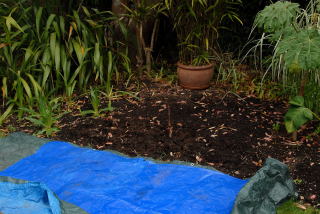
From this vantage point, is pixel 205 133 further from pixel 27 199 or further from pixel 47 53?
pixel 47 53

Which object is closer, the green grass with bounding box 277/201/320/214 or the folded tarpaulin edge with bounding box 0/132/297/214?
the folded tarpaulin edge with bounding box 0/132/297/214

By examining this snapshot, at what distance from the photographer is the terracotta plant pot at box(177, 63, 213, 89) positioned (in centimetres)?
412

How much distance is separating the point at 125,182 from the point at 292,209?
1.02m

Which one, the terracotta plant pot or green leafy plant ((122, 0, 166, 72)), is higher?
green leafy plant ((122, 0, 166, 72))

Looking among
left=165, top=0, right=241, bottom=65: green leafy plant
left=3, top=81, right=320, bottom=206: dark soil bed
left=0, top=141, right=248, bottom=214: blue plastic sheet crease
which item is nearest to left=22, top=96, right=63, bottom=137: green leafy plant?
left=3, top=81, right=320, bottom=206: dark soil bed

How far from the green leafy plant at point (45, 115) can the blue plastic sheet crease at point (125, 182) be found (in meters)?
0.38

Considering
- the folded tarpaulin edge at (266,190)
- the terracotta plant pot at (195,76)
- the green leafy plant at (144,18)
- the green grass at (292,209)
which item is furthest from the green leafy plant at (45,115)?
the green grass at (292,209)

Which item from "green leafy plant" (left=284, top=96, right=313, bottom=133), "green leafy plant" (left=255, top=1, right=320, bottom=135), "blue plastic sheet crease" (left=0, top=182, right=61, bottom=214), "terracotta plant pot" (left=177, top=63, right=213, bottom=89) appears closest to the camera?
"blue plastic sheet crease" (left=0, top=182, right=61, bottom=214)

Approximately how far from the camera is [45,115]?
136 inches

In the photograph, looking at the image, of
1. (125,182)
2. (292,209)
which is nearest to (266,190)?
(292,209)

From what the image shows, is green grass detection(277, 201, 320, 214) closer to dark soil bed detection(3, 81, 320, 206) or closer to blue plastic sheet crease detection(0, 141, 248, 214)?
dark soil bed detection(3, 81, 320, 206)

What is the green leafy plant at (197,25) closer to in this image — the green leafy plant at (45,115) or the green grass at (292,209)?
the green leafy plant at (45,115)

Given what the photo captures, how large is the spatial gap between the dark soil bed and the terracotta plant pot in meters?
0.12

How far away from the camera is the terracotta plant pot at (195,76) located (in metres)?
4.12
